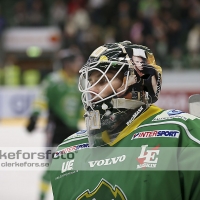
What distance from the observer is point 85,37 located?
36.1ft

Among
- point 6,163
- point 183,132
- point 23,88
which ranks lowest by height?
point 23,88

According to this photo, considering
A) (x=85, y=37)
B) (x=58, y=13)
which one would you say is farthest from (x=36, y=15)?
(x=85, y=37)

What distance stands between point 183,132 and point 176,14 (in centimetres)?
984

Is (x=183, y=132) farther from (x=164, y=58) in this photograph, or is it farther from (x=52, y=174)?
(x=164, y=58)

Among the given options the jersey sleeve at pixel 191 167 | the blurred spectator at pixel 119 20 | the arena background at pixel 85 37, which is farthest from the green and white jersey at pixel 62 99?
the blurred spectator at pixel 119 20

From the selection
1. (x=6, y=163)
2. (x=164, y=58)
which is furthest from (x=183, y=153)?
(x=164, y=58)

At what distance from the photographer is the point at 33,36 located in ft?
40.0

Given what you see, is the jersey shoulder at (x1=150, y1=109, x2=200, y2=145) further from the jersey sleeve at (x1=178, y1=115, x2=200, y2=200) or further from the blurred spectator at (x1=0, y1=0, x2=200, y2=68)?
the blurred spectator at (x1=0, y1=0, x2=200, y2=68)

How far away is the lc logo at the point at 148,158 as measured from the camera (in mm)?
1382

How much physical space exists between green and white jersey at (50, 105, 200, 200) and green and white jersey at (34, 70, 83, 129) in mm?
3469

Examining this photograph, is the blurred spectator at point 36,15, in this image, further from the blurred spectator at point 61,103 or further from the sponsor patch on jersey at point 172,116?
the sponsor patch on jersey at point 172,116

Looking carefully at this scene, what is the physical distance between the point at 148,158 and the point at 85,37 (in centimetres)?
971

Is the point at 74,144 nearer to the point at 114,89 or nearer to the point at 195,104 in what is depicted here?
the point at 114,89

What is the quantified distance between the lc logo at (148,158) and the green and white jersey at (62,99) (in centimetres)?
368
